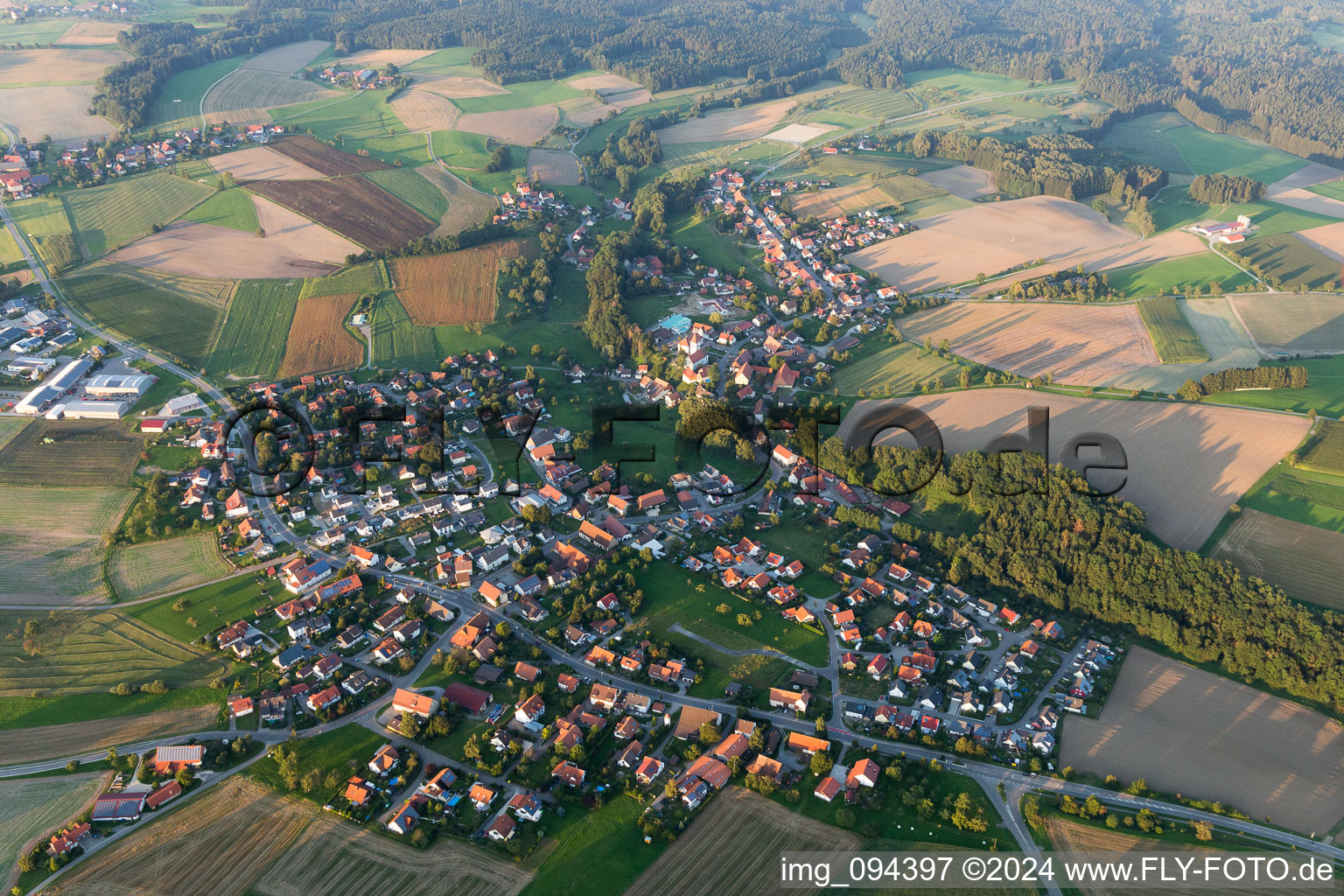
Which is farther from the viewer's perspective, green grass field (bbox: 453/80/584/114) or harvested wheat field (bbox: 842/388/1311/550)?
green grass field (bbox: 453/80/584/114)

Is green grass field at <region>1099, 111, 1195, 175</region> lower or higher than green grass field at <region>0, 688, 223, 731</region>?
higher

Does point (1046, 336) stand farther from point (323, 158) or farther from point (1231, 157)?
point (323, 158)

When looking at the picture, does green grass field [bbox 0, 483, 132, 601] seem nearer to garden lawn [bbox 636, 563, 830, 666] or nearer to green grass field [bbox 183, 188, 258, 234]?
garden lawn [bbox 636, 563, 830, 666]

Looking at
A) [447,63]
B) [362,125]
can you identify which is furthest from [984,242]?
[447,63]

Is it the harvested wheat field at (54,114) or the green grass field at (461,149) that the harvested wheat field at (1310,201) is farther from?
the harvested wheat field at (54,114)

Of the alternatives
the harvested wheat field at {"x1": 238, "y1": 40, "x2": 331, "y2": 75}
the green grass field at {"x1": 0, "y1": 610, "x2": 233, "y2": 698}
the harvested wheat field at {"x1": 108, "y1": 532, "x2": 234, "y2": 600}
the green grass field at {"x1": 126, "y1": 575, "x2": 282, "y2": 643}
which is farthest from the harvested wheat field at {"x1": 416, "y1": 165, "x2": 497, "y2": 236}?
the green grass field at {"x1": 0, "y1": 610, "x2": 233, "y2": 698}

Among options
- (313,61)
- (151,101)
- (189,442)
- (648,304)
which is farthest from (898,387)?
(313,61)
